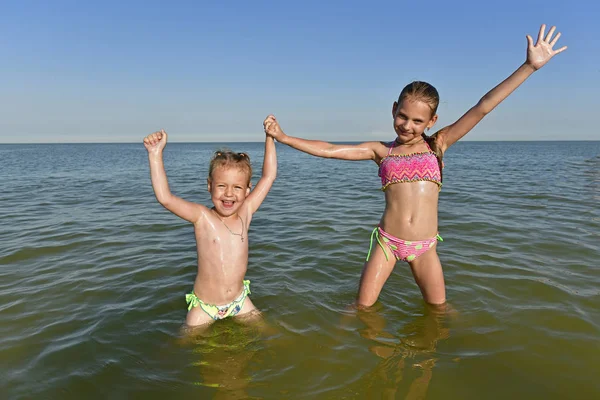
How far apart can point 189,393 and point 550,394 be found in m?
2.54

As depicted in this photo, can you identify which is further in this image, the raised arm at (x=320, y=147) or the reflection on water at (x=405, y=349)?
the raised arm at (x=320, y=147)

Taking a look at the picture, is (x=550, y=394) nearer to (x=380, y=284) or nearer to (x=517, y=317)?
(x=517, y=317)

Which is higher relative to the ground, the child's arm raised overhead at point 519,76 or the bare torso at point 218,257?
the child's arm raised overhead at point 519,76

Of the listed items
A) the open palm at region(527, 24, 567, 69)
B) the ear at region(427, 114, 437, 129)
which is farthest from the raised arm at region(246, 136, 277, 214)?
the open palm at region(527, 24, 567, 69)

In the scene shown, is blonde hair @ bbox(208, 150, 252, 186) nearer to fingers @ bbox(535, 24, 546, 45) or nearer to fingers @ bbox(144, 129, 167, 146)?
fingers @ bbox(144, 129, 167, 146)

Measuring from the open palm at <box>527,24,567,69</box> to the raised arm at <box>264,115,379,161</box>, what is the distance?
4.85 feet

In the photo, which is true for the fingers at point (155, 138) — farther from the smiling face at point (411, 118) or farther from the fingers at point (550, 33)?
the fingers at point (550, 33)

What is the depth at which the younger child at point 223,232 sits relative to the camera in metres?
3.35

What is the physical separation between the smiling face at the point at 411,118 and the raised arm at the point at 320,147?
37 centimetres

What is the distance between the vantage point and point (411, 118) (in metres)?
3.34

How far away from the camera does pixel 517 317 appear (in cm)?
Result: 374

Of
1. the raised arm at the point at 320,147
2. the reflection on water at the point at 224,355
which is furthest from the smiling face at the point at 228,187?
the reflection on water at the point at 224,355

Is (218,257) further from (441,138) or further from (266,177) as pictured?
(441,138)

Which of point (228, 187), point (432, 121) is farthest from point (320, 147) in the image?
point (432, 121)
